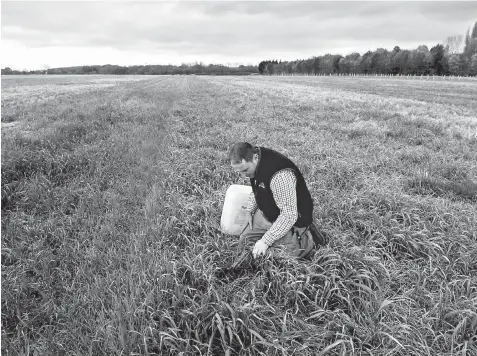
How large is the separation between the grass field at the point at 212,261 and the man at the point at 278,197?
10.4 inches

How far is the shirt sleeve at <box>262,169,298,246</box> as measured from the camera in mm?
3531

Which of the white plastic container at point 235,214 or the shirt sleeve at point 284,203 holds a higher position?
the shirt sleeve at point 284,203

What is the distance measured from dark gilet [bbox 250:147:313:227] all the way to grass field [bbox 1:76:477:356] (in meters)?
0.53

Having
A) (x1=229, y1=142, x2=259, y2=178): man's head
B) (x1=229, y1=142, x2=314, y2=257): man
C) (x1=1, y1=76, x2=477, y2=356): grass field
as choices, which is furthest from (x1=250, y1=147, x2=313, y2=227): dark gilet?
(x1=1, y1=76, x2=477, y2=356): grass field

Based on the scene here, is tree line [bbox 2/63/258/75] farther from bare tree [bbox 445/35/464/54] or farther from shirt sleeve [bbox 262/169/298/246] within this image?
shirt sleeve [bbox 262/169/298/246]

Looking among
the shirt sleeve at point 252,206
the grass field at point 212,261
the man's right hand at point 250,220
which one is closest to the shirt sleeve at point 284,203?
the grass field at point 212,261

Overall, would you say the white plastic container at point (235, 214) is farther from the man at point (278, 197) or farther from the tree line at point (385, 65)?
the tree line at point (385, 65)

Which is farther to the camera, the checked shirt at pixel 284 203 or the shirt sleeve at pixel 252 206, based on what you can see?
the shirt sleeve at pixel 252 206

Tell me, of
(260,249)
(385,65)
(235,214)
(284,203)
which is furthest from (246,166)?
(385,65)

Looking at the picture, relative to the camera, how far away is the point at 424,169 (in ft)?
23.7

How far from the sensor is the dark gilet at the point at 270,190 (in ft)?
11.8

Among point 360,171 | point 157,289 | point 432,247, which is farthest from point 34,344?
point 360,171

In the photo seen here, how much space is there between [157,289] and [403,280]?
8.52 feet

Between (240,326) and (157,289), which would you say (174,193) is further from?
(240,326)
